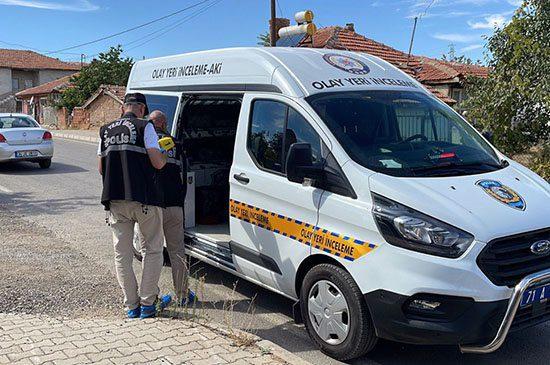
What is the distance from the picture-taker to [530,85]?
10047 mm

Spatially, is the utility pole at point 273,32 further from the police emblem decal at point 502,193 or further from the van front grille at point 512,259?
the van front grille at point 512,259

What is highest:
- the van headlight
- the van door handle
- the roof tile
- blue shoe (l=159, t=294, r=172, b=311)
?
the roof tile

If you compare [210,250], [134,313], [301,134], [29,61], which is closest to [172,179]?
[210,250]

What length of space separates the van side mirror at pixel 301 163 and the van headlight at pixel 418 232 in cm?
63

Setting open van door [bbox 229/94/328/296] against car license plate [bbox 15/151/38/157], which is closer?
open van door [bbox 229/94/328/296]

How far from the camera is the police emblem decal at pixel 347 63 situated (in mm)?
4922

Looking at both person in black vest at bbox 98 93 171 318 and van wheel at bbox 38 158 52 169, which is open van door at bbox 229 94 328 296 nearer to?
person in black vest at bbox 98 93 171 318

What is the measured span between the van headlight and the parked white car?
12.7m

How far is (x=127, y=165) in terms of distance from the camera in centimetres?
442

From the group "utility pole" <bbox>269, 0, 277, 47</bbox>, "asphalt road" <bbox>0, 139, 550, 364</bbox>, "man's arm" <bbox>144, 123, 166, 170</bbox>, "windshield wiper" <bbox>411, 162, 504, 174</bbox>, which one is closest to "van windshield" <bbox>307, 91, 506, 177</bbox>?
"windshield wiper" <bbox>411, 162, 504, 174</bbox>

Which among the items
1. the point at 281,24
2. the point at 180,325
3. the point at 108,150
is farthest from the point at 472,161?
the point at 281,24

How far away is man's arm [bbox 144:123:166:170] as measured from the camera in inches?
174

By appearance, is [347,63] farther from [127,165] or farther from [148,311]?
[148,311]

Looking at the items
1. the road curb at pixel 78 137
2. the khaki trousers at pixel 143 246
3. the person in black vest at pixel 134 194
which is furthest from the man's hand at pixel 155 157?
the road curb at pixel 78 137
